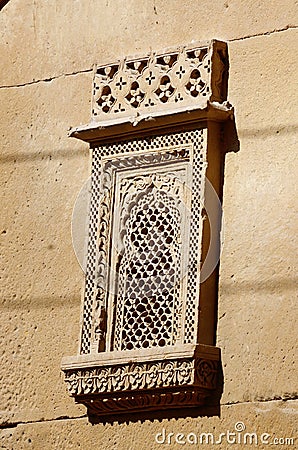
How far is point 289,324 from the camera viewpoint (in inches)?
202

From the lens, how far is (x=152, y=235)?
5.50 meters

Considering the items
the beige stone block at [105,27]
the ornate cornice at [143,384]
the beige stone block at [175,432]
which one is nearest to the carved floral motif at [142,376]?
the ornate cornice at [143,384]

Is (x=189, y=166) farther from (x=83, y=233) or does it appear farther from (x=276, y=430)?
(x=276, y=430)

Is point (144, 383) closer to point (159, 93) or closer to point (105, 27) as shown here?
point (159, 93)

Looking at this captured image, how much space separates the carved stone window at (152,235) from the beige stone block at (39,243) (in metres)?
0.13

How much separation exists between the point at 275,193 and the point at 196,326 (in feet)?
1.66

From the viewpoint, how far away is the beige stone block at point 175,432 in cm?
509

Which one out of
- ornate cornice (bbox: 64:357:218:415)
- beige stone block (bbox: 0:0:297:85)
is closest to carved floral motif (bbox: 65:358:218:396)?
ornate cornice (bbox: 64:357:218:415)

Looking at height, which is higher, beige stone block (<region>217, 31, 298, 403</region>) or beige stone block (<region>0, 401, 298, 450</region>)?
beige stone block (<region>217, 31, 298, 403</region>)

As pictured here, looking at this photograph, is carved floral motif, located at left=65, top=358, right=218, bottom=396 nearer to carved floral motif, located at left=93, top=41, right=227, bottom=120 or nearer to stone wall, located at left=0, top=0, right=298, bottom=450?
stone wall, located at left=0, top=0, right=298, bottom=450

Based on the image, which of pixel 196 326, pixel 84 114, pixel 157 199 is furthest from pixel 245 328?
pixel 84 114

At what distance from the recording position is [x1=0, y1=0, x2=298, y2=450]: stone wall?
520 centimetres

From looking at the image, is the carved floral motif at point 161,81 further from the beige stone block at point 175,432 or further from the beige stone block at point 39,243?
the beige stone block at point 175,432

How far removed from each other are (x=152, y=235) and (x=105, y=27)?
0.87 meters
